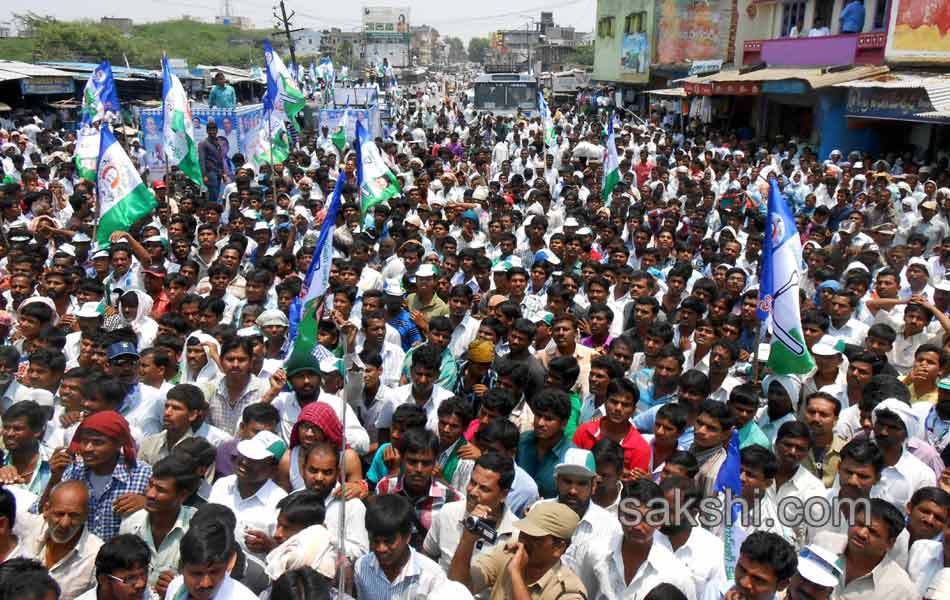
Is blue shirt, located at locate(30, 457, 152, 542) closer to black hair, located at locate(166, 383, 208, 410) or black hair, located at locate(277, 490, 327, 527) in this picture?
black hair, located at locate(166, 383, 208, 410)

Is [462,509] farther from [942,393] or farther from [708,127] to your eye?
[708,127]

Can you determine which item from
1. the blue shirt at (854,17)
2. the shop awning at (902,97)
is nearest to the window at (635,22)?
the blue shirt at (854,17)

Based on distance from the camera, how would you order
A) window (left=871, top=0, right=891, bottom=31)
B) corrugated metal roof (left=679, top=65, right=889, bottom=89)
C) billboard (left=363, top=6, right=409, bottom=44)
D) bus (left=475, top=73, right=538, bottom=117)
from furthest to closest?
billboard (left=363, top=6, right=409, bottom=44) → bus (left=475, top=73, right=538, bottom=117) → window (left=871, top=0, right=891, bottom=31) → corrugated metal roof (left=679, top=65, right=889, bottom=89)

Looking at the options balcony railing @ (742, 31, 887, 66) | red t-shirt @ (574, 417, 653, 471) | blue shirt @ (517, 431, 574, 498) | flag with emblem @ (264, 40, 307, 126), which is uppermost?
balcony railing @ (742, 31, 887, 66)

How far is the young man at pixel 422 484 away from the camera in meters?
3.49

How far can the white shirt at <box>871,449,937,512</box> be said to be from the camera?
3705 millimetres

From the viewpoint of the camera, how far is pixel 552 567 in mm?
2859

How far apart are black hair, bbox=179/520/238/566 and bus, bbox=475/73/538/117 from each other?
981 inches

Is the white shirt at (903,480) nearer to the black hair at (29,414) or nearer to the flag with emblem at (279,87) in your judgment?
the black hair at (29,414)

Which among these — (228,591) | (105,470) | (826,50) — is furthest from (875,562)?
(826,50)

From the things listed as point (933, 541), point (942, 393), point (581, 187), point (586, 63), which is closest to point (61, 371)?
point (933, 541)

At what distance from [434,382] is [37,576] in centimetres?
241

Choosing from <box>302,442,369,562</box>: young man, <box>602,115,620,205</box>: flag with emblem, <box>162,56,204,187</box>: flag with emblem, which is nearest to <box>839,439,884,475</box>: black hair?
<box>302,442,369,562</box>: young man

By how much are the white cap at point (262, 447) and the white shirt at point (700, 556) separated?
1731 mm
